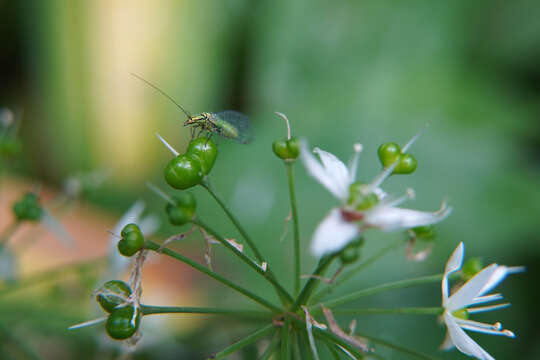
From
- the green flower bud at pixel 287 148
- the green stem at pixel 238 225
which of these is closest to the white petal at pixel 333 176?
the green flower bud at pixel 287 148

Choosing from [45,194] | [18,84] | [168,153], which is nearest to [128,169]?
[168,153]

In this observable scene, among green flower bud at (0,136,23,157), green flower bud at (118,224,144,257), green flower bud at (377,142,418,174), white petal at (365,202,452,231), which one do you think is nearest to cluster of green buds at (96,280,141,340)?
green flower bud at (118,224,144,257)

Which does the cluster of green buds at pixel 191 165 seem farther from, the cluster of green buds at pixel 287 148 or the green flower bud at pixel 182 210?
the cluster of green buds at pixel 287 148

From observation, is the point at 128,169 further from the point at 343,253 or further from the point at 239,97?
the point at 343,253

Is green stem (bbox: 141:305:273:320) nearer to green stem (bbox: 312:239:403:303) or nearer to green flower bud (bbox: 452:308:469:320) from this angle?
green stem (bbox: 312:239:403:303)

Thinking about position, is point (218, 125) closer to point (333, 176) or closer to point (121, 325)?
point (333, 176)
